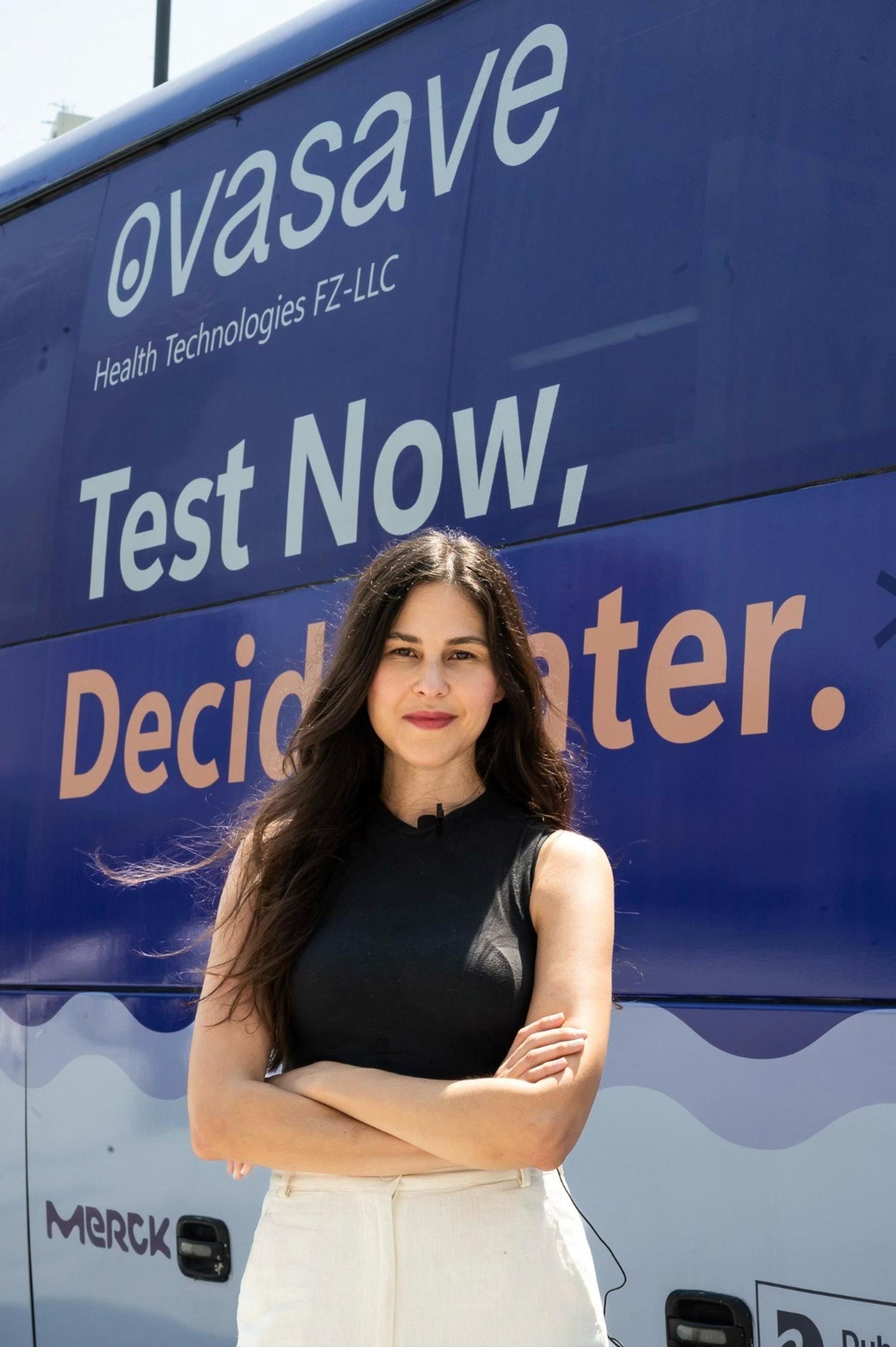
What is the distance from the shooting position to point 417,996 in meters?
2.02

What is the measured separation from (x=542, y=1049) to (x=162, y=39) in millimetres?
8969

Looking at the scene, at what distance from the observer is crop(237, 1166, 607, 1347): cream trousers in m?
1.90

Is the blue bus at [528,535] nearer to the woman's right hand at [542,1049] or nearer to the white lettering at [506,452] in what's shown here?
the white lettering at [506,452]

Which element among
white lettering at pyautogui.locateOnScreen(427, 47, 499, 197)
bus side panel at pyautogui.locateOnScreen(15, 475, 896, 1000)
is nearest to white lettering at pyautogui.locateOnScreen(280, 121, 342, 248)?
white lettering at pyautogui.locateOnScreen(427, 47, 499, 197)

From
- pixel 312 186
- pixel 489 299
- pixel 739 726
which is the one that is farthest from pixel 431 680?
pixel 312 186

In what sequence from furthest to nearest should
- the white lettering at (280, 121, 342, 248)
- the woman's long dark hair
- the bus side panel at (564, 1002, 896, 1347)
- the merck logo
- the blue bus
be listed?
the white lettering at (280, 121, 342, 248)
the merck logo
the blue bus
the bus side panel at (564, 1002, 896, 1347)
the woman's long dark hair

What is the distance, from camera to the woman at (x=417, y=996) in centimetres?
192

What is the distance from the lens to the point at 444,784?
225 centimetres

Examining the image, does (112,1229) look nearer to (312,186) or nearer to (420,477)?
(420,477)

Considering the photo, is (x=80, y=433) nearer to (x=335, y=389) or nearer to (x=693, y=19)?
(x=335, y=389)

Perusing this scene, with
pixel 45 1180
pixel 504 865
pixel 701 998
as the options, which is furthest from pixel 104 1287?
pixel 504 865

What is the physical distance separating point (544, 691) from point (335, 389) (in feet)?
4.29

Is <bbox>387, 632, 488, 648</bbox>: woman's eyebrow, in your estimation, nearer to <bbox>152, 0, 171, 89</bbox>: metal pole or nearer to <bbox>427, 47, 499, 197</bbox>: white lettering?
<bbox>427, 47, 499, 197</bbox>: white lettering

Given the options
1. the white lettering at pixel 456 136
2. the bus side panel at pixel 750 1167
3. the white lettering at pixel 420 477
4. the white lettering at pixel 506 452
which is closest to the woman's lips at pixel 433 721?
the bus side panel at pixel 750 1167
